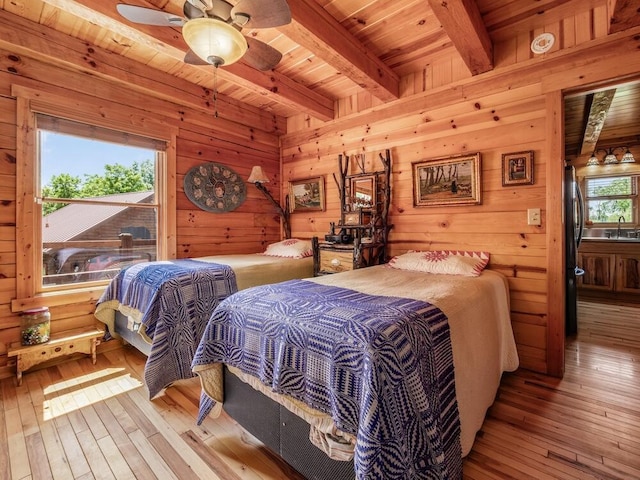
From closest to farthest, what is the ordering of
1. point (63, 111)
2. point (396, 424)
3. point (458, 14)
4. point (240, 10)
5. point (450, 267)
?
point (396, 424) → point (240, 10) → point (458, 14) → point (450, 267) → point (63, 111)

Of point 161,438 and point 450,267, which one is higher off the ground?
point 450,267

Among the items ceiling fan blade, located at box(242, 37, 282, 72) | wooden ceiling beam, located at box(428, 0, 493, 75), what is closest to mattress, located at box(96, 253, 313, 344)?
ceiling fan blade, located at box(242, 37, 282, 72)

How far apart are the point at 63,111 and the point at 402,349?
321cm

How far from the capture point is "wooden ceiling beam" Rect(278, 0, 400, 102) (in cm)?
194

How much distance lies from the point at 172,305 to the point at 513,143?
9.37 ft

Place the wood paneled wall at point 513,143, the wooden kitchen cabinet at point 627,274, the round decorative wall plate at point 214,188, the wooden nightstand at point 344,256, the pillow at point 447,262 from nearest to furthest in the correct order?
the wood paneled wall at point 513,143, the pillow at point 447,262, the wooden nightstand at point 344,256, the round decorative wall plate at point 214,188, the wooden kitchen cabinet at point 627,274

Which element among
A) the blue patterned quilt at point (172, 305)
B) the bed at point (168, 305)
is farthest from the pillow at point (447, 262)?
the blue patterned quilt at point (172, 305)

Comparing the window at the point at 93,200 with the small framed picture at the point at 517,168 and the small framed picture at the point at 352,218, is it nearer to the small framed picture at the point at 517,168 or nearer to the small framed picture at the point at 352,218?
the small framed picture at the point at 352,218

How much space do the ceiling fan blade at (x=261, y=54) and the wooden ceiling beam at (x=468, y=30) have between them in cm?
96

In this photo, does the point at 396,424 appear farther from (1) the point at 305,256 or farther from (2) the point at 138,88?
(2) the point at 138,88

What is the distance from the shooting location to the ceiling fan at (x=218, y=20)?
1.44 metres

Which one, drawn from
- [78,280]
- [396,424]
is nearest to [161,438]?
[396,424]

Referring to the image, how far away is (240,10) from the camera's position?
1464 millimetres

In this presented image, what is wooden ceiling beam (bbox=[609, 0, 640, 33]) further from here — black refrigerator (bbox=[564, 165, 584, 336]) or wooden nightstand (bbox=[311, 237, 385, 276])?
wooden nightstand (bbox=[311, 237, 385, 276])
